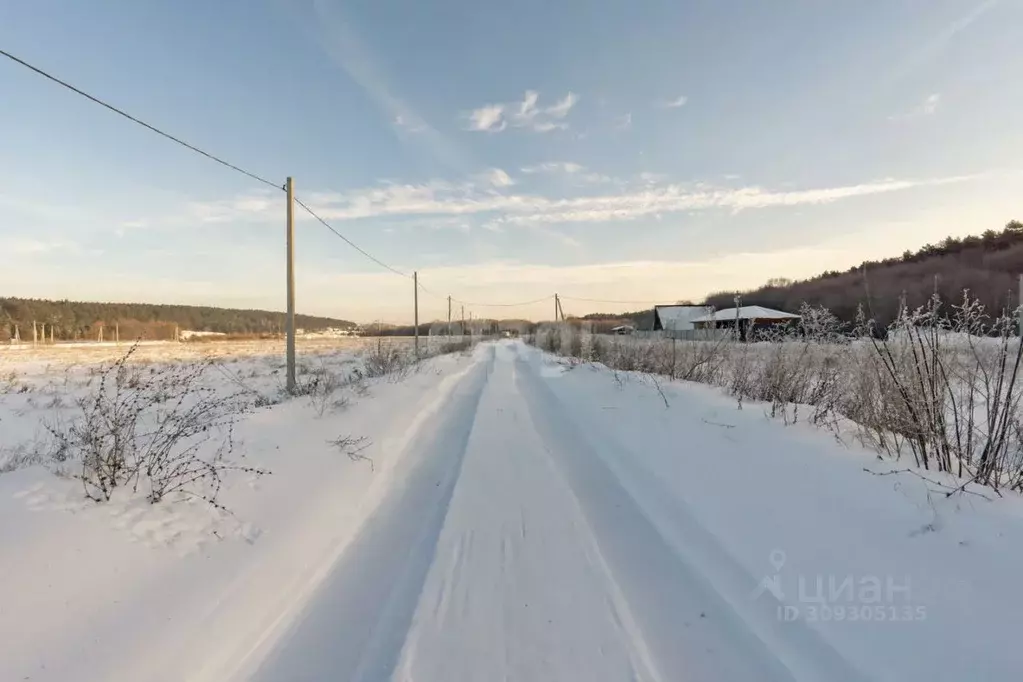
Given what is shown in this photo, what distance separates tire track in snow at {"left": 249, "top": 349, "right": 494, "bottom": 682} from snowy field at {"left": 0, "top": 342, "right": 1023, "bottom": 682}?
0.7 inches

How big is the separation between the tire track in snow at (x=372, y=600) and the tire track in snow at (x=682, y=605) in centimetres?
143

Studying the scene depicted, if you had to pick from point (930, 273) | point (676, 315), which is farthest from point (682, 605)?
point (676, 315)

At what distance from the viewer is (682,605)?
10.1 feet

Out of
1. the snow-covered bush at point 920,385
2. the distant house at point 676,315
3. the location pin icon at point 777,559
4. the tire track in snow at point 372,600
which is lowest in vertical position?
the tire track in snow at point 372,600

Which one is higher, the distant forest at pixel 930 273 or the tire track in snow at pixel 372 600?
the distant forest at pixel 930 273

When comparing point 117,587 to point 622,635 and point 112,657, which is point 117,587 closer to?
point 112,657

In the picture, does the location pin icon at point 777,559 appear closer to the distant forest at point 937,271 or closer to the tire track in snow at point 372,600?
the tire track in snow at point 372,600

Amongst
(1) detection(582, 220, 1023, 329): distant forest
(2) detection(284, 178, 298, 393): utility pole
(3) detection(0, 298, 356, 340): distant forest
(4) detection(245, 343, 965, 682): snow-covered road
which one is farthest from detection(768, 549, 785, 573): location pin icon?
(3) detection(0, 298, 356, 340): distant forest

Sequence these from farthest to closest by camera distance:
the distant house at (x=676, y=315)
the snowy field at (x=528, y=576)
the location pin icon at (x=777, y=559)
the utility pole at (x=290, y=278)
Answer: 1. the distant house at (x=676, y=315)
2. the utility pole at (x=290, y=278)
3. the location pin icon at (x=777, y=559)
4. the snowy field at (x=528, y=576)

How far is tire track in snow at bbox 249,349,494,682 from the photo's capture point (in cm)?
254

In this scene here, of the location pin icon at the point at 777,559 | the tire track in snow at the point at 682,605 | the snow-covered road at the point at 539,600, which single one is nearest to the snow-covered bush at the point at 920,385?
the location pin icon at the point at 777,559

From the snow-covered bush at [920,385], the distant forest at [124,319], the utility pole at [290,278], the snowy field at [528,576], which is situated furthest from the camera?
the distant forest at [124,319]

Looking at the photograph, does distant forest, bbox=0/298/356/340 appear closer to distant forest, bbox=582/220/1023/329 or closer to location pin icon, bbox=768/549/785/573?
location pin icon, bbox=768/549/785/573

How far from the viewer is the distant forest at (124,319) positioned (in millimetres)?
69906
